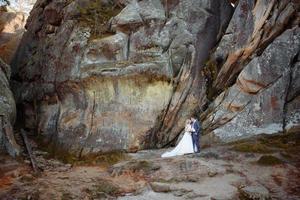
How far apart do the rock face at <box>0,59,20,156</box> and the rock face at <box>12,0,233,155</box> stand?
2.48 meters

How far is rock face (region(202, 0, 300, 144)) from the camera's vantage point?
2009 cm

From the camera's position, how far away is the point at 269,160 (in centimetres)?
1708

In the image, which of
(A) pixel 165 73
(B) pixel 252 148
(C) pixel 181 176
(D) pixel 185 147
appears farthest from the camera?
(A) pixel 165 73

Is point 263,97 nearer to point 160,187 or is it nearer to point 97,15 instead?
point 160,187

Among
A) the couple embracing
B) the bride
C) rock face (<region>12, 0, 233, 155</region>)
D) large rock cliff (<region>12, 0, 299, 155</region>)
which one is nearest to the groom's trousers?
the couple embracing

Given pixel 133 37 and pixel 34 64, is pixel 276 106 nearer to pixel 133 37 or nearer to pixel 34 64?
pixel 133 37

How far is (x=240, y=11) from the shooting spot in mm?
22844

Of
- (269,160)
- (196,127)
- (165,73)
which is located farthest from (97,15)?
(269,160)

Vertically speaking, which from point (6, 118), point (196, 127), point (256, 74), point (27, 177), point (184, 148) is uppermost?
point (256, 74)

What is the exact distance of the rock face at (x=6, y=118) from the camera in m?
19.9

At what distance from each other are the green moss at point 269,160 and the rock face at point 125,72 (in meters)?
6.12

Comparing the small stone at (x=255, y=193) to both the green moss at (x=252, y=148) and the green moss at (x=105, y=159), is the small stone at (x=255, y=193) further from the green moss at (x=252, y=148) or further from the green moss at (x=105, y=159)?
the green moss at (x=105, y=159)

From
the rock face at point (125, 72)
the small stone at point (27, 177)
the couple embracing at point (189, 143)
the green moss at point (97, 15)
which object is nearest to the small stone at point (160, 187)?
the couple embracing at point (189, 143)

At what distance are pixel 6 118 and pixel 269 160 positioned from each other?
43.2ft
